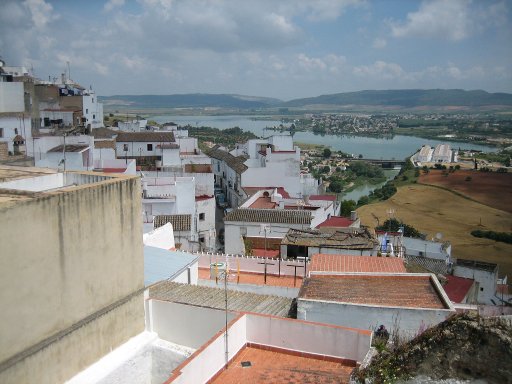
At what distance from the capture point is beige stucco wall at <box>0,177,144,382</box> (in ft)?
18.2

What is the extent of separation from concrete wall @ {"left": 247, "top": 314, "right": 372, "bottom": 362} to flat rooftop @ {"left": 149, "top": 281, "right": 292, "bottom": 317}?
2.57 ft

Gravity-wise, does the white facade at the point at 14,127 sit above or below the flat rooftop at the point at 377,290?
above

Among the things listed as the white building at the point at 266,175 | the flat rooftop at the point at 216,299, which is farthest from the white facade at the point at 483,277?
the white building at the point at 266,175

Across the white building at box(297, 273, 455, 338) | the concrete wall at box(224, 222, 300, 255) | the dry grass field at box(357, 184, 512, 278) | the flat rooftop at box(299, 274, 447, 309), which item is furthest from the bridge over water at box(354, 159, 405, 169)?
the white building at box(297, 273, 455, 338)

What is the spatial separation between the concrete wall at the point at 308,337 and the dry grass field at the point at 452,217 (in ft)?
71.9

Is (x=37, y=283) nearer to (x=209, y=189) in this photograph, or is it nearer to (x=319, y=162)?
(x=209, y=189)

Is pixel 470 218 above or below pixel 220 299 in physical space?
below

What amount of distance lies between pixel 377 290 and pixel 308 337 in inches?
100

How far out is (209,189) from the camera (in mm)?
25203

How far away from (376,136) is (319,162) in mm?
88514

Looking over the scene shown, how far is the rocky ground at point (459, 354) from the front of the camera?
14.0 feet

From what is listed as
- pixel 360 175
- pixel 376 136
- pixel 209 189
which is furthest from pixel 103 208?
pixel 376 136

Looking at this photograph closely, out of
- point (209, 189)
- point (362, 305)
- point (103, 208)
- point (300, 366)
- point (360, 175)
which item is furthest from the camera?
point (360, 175)

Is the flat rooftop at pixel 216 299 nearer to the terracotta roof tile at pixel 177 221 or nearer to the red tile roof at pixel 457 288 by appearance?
the red tile roof at pixel 457 288
